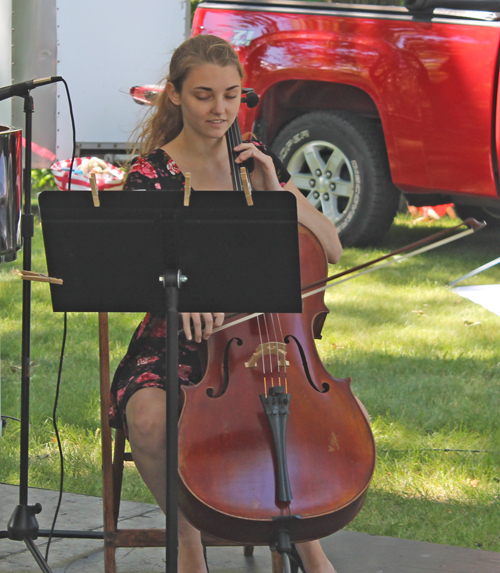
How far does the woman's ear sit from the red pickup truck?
2795mm

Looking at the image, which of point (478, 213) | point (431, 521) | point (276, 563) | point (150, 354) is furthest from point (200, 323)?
point (478, 213)

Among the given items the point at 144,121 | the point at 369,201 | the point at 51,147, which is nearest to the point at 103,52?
the point at 51,147

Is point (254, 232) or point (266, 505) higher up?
point (254, 232)

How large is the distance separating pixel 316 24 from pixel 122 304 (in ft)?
13.3

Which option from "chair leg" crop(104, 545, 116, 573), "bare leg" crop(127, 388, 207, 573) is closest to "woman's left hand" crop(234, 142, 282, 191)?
"bare leg" crop(127, 388, 207, 573)

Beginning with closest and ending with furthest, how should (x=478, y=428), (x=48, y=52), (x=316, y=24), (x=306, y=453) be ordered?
(x=306, y=453), (x=478, y=428), (x=316, y=24), (x=48, y=52)

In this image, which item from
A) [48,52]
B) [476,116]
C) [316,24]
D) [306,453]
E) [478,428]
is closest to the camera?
[306,453]

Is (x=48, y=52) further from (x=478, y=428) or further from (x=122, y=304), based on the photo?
(x=122, y=304)

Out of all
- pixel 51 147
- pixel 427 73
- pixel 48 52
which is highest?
pixel 427 73

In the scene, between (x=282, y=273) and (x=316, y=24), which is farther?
(x=316, y=24)

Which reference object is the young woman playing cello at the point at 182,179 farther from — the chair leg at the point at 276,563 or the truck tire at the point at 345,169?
the truck tire at the point at 345,169

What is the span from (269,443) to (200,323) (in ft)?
1.13

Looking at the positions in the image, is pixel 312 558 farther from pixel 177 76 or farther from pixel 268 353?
pixel 177 76

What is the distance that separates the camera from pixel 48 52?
7.23 metres
